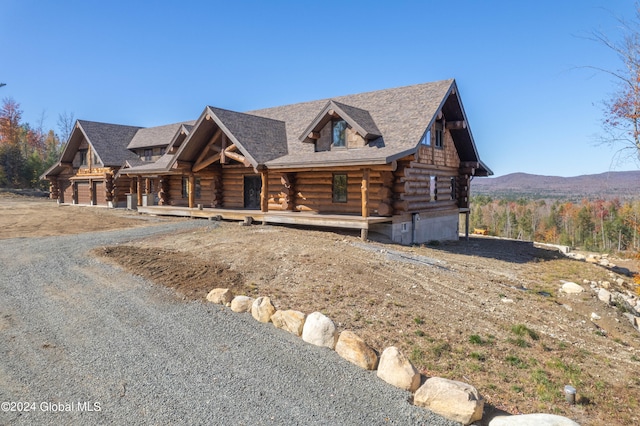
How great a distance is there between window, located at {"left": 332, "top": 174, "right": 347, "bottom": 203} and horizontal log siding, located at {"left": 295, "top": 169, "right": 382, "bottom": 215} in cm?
17

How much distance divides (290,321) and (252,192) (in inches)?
658

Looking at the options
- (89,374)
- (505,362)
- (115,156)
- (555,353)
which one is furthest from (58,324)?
(115,156)

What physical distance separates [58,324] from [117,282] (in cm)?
256

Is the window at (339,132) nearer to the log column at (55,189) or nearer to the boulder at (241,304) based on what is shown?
the boulder at (241,304)

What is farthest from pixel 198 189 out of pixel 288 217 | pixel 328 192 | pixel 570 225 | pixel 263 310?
pixel 570 225

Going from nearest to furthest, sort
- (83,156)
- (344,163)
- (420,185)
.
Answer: (344,163), (420,185), (83,156)

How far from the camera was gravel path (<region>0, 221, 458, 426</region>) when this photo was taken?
482 cm

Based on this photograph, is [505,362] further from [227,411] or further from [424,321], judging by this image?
[227,411]

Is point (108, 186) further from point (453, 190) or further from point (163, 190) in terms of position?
point (453, 190)

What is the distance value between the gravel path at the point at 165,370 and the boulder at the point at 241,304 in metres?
0.16

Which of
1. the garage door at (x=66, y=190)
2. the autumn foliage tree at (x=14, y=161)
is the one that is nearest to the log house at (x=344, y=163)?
the garage door at (x=66, y=190)

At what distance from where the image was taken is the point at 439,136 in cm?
2112

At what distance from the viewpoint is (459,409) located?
487 centimetres

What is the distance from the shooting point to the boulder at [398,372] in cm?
546
